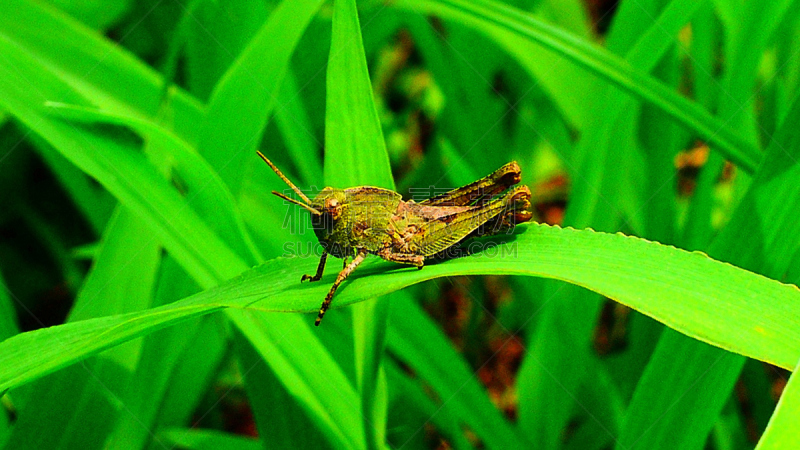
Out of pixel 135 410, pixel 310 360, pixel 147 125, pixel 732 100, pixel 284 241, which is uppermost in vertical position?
pixel 732 100

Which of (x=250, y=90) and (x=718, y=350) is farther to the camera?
(x=250, y=90)

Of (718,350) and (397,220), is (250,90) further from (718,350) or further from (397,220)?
(718,350)

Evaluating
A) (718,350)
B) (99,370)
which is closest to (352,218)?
(99,370)

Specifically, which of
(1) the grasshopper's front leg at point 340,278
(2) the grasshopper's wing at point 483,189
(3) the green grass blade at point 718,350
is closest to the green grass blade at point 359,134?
(1) the grasshopper's front leg at point 340,278

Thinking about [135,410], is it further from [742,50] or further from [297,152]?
[742,50]

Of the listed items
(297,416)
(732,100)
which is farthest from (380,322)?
(732,100)

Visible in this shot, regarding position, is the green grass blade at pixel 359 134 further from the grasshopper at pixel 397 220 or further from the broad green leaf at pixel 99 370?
the broad green leaf at pixel 99 370
